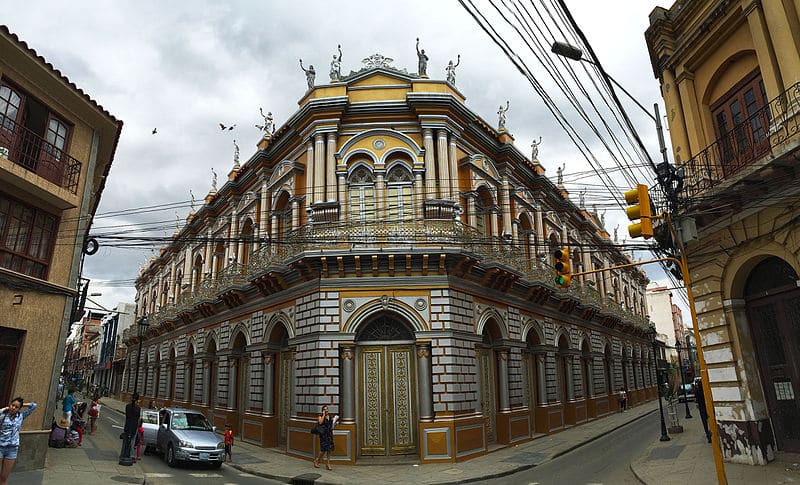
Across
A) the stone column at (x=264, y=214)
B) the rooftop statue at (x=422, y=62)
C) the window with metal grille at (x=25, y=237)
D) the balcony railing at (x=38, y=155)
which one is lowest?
the window with metal grille at (x=25, y=237)

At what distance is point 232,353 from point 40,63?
13.7m

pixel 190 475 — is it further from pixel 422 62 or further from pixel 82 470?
pixel 422 62

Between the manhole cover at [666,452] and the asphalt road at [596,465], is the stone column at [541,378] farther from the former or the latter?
the manhole cover at [666,452]

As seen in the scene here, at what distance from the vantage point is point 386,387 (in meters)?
16.9

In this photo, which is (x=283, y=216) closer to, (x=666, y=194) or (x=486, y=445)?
(x=486, y=445)

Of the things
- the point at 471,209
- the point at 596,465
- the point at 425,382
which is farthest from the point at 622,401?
the point at 425,382

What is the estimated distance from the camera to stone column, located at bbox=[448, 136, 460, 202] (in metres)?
18.6

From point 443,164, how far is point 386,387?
796 centimetres

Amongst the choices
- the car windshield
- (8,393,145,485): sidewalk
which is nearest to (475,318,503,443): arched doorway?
the car windshield

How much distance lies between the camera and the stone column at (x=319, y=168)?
18594 mm

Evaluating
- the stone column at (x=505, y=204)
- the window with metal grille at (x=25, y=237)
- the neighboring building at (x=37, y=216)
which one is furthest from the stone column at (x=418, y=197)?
the window with metal grille at (x=25, y=237)

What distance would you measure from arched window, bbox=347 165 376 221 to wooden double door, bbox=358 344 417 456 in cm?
456

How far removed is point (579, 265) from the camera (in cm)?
3198

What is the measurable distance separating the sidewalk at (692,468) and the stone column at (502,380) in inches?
193
